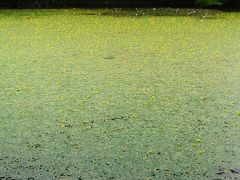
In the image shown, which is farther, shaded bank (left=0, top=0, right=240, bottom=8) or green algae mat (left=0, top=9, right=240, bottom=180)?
shaded bank (left=0, top=0, right=240, bottom=8)

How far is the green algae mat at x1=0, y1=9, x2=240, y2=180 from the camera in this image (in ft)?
5.82

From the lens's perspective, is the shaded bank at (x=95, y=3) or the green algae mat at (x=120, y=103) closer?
the green algae mat at (x=120, y=103)

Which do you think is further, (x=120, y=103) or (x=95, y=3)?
(x=95, y=3)

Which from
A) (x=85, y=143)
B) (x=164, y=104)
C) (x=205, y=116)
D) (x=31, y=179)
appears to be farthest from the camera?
(x=164, y=104)

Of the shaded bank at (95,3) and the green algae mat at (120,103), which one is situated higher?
the shaded bank at (95,3)

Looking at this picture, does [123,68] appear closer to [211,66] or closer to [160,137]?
[211,66]

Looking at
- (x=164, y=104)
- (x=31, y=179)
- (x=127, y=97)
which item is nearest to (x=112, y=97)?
(x=127, y=97)

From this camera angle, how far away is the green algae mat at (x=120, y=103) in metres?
1.77

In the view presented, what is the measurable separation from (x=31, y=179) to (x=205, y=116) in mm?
1007

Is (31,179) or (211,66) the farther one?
(211,66)

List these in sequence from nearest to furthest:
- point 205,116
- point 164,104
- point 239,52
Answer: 1. point 205,116
2. point 164,104
3. point 239,52

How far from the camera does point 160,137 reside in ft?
6.61

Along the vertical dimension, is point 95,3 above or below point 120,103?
above

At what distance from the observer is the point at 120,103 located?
2484mm
